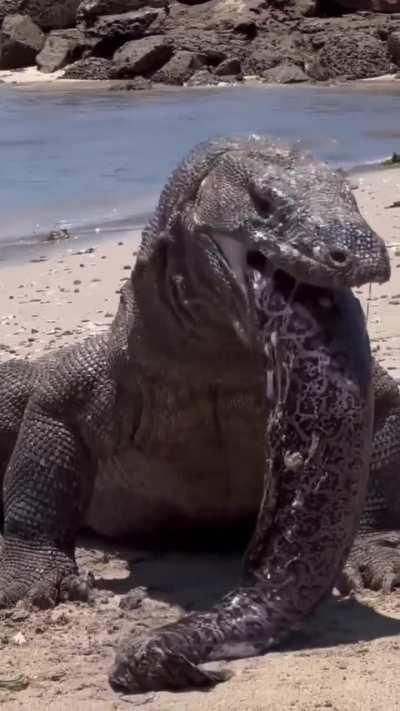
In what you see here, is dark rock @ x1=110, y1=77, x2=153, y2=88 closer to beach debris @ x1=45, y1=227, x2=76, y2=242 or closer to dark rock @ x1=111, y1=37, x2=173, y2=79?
dark rock @ x1=111, y1=37, x2=173, y2=79

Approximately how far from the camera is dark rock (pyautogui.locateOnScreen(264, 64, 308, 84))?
35.2m

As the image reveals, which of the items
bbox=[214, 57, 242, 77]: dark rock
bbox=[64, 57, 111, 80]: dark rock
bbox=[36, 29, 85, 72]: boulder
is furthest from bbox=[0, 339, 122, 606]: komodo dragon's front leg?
bbox=[36, 29, 85, 72]: boulder

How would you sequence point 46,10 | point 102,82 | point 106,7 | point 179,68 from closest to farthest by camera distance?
point 179,68
point 102,82
point 106,7
point 46,10

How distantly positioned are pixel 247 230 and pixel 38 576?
4.38 ft

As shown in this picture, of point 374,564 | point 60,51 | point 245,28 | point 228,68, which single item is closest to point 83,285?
point 374,564

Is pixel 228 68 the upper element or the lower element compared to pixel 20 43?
upper

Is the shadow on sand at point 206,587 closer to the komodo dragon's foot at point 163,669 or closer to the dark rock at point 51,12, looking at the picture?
the komodo dragon's foot at point 163,669

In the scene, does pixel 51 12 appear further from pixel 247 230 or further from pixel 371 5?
pixel 247 230

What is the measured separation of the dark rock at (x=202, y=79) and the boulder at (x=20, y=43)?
645cm

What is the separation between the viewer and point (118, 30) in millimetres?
39906

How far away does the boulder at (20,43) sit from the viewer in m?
40.7

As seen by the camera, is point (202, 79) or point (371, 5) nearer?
point (202, 79)

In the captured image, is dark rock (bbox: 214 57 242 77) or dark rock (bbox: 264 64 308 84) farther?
dark rock (bbox: 214 57 242 77)

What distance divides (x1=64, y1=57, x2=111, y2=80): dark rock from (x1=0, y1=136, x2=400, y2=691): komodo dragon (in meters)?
33.9
